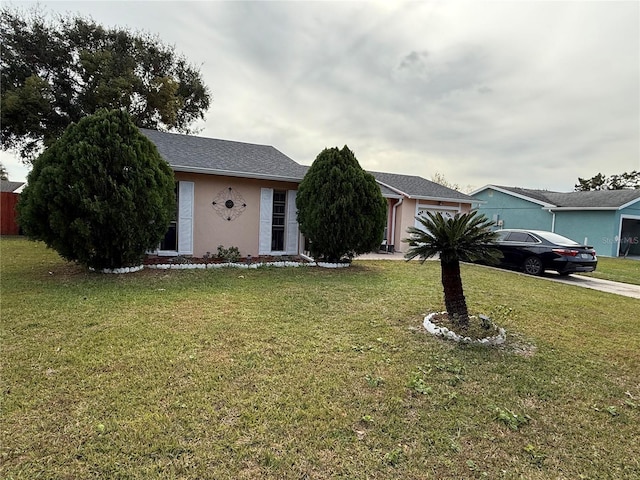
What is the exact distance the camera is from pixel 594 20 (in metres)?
7.33

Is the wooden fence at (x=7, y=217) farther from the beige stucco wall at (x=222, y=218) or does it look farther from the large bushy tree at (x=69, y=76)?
the beige stucco wall at (x=222, y=218)

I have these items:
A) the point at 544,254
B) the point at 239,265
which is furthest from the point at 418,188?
the point at 239,265

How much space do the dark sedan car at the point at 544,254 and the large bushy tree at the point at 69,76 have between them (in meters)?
19.7

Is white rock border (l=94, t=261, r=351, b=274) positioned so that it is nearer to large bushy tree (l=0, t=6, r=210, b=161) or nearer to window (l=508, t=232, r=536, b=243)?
window (l=508, t=232, r=536, b=243)

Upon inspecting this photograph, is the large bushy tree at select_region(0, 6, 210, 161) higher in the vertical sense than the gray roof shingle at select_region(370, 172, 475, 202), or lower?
higher

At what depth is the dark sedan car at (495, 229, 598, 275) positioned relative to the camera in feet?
32.3

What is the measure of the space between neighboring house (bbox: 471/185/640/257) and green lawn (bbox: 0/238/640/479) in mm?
14990

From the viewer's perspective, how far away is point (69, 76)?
19656mm

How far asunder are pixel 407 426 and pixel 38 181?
7.47 metres

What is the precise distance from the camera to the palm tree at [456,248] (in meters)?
4.50

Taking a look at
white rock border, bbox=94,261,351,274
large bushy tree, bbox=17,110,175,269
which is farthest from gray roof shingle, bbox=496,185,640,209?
large bushy tree, bbox=17,110,175,269

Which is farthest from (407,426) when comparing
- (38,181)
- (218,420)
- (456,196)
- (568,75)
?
(456,196)

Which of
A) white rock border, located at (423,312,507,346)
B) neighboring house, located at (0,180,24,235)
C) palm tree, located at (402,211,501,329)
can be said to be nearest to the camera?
white rock border, located at (423,312,507,346)

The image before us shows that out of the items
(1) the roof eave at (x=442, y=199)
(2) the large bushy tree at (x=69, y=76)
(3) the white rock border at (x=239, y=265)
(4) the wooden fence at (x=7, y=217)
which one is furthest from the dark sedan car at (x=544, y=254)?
(4) the wooden fence at (x=7, y=217)
